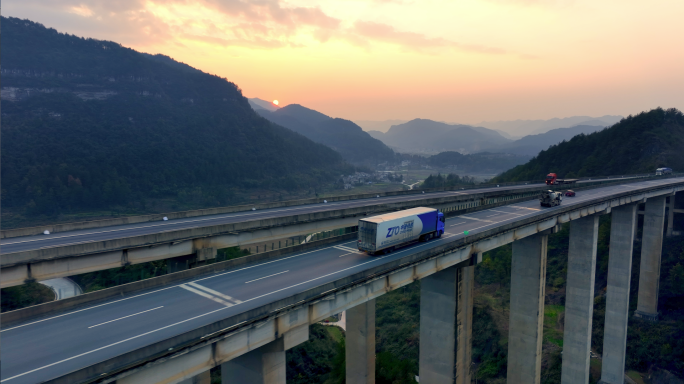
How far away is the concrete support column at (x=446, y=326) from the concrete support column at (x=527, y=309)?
1085 centimetres

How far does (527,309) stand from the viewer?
37219 millimetres

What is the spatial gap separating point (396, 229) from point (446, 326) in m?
8.41

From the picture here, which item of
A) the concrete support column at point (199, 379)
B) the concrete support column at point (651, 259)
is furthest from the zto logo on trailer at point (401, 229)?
the concrete support column at point (651, 259)

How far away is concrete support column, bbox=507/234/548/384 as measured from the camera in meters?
36.6

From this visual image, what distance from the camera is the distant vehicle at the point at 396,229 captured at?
2566 cm

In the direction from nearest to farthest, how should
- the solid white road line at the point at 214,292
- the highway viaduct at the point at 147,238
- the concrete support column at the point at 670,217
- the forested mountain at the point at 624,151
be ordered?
1. the solid white road line at the point at 214,292
2. the highway viaduct at the point at 147,238
3. the concrete support column at the point at 670,217
4. the forested mountain at the point at 624,151

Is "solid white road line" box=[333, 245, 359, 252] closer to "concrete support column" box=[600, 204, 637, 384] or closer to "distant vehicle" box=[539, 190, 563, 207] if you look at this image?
"distant vehicle" box=[539, 190, 563, 207]

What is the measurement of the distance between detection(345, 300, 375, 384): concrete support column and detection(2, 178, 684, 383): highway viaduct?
0.32 ft

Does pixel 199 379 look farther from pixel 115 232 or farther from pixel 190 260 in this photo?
pixel 115 232

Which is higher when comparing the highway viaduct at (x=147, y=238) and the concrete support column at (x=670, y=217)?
the highway viaduct at (x=147, y=238)

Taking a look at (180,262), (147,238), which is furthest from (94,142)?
(147,238)

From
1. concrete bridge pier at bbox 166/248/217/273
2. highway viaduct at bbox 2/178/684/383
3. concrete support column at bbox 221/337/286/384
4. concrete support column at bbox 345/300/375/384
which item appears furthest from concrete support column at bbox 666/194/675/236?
concrete support column at bbox 221/337/286/384

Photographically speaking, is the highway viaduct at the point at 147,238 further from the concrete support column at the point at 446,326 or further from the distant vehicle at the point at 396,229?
the concrete support column at the point at 446,326

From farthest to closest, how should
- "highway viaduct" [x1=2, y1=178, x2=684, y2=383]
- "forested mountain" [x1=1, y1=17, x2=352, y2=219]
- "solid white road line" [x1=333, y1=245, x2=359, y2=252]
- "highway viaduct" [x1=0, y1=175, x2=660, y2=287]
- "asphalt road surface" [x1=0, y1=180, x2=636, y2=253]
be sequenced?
"forested mountain" [x1=1, y1=17, x2=352, y2=219] → "solid white road line" [x1=333, y1=245, x2=359, y2=252] → "asphalt road surface" [x1=0, y1=180, x2=636, y2=253] → "highway viaduct" [x1=0, y1=175, x2=660, y2=287] → "highway viaduct" [x1=2, y1=178, x2=684, y2=383]
